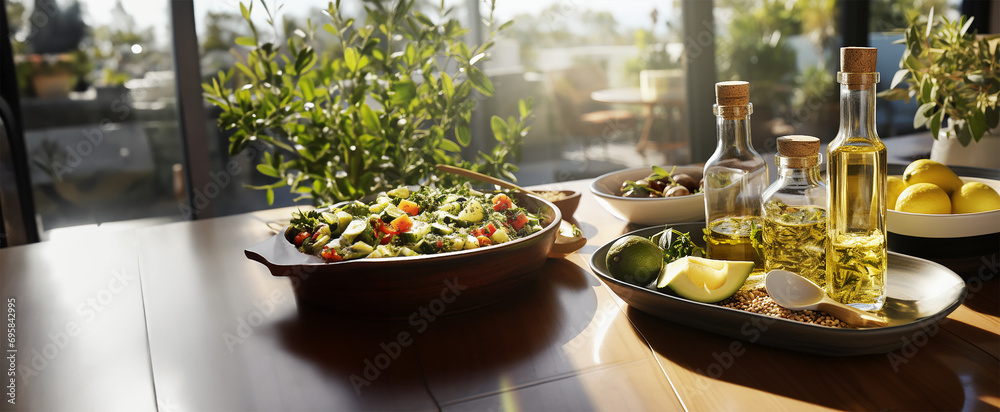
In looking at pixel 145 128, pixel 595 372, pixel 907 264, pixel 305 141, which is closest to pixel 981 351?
pixel 907 264

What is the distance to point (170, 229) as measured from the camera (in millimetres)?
1522

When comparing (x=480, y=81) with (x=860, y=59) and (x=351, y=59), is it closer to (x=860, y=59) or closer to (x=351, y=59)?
(x=351, y=59)

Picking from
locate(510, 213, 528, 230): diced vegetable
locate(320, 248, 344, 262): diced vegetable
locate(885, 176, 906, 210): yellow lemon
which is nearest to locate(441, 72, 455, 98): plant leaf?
locate(510, 213, 528, 230): diced vegetable

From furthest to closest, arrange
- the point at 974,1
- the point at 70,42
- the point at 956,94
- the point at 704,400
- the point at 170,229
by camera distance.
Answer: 1. the point at 974,1
2. the point at 70,42
3. the point at 170,229
4. the point at 956,94
5. the point at 704,400

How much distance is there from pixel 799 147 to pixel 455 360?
1.57ft

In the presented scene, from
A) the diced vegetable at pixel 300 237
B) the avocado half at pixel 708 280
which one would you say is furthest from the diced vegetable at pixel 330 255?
the avocado half at pixel 708 280

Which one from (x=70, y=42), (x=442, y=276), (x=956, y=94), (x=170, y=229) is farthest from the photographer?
(x=70, y=42)

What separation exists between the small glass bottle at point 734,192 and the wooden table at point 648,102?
113 inches

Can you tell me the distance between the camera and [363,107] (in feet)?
4.43

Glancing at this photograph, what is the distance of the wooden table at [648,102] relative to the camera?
3.77 m

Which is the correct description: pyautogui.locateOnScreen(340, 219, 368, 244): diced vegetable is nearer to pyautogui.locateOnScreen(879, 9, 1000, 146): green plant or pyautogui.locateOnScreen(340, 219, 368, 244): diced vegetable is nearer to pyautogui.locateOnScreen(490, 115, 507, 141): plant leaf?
pyautogui.locateOnScreen(490, 115, 507, 141): plant leaf

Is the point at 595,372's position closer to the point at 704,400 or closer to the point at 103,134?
the point at 704,400

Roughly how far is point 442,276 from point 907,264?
0.58m

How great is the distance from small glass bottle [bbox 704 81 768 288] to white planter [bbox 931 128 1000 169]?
67 cm
